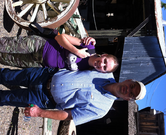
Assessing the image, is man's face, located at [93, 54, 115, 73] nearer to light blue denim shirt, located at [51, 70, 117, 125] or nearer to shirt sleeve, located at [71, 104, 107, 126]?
light blue denim shirt, located at [51, 70, 117, 125]

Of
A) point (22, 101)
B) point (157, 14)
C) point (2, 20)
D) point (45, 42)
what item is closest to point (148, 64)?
point (157, 14)

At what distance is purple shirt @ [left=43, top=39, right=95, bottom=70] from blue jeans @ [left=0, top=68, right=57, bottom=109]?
0.16 meters

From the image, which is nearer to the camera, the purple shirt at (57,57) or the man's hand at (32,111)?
the man's hand at (32,111)

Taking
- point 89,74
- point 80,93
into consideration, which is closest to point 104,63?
point 89,74

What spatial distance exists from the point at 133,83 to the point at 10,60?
2213 millimetres

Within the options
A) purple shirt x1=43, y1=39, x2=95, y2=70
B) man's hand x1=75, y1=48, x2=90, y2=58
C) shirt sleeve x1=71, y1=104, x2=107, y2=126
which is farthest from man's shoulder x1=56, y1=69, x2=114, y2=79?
shirt sleeve x1=71, y1=104, x2=107, y2=126

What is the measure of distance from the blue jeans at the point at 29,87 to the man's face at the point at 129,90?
3.56ft

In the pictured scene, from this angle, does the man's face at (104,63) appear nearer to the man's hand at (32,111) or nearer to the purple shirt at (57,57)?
the purple shirt at (57,57)

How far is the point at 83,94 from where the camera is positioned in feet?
6.67

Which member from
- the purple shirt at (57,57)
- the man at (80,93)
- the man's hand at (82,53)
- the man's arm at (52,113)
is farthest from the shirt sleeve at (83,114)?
the man's hand at (82,53)

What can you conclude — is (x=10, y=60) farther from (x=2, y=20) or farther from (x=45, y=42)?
(x=2, y=20)

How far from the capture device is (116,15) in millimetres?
7512

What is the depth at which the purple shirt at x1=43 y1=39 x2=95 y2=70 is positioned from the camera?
2.22 metres

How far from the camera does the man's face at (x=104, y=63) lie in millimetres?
1960
